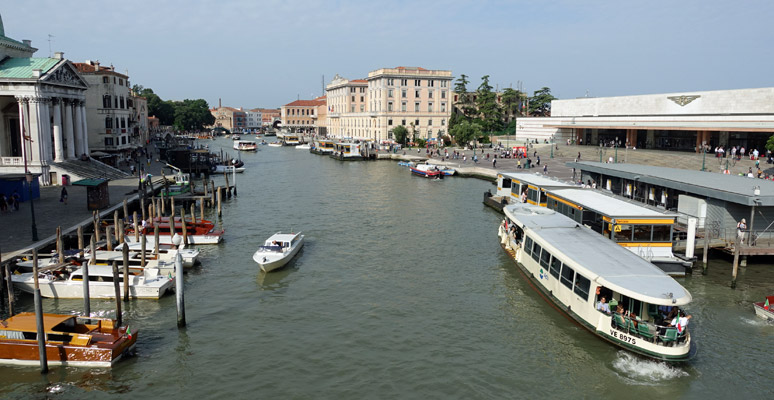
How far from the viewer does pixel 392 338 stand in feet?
71.3

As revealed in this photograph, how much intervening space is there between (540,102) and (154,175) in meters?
92.1

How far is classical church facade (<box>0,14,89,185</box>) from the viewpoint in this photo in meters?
49.9

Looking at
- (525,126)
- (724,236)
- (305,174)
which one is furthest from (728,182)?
(525,126)

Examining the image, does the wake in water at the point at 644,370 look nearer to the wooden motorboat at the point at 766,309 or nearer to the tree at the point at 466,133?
the wooden motorboat at the point at 766,309

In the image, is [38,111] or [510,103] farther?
[510,103]

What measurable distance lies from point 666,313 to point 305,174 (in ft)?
216

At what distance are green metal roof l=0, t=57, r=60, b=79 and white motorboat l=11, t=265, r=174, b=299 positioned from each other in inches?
1279

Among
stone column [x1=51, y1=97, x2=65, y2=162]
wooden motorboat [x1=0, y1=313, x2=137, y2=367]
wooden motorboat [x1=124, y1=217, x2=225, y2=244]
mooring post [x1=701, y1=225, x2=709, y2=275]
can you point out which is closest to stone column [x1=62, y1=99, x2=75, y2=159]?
stone column [x1=51, y1=97, x2=65, y2=162]

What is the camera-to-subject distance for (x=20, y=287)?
25.6m

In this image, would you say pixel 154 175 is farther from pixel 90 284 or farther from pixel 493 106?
pixel 493 106

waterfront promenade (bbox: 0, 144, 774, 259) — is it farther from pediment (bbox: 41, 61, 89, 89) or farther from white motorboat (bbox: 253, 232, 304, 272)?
white motorboat (bbox: 253, 232, 304, 272)

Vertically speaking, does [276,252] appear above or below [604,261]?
below

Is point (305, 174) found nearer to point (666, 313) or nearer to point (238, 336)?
point (238, 336)

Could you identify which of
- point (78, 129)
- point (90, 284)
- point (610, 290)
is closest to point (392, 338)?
point (610, 290)
